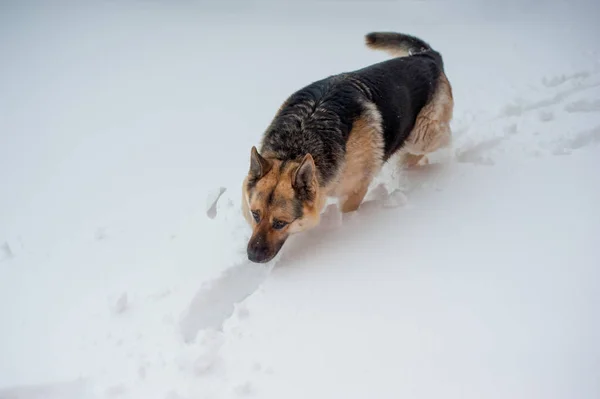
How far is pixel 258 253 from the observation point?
9.93 feet

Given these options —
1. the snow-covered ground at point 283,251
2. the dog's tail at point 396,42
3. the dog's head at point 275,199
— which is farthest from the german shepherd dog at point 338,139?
the snow-covered ground at point 283,251

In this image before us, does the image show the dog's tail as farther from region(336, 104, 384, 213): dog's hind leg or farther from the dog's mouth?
the dog's mouth

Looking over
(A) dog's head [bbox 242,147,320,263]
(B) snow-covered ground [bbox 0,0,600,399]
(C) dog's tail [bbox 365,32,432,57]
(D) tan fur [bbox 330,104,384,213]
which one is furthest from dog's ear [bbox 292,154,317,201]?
(C) dog's tail [bbox 365,32,432,57]

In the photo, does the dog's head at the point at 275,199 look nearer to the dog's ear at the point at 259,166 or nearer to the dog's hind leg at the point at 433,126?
the dog's ear at the point at 259,166

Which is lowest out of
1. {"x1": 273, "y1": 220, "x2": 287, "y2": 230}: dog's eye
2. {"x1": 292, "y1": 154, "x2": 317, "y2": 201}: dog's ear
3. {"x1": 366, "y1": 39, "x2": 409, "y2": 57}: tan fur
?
{"x1": 273, "y1": 220, "x2": 287, "y2": 230}: dog's eye

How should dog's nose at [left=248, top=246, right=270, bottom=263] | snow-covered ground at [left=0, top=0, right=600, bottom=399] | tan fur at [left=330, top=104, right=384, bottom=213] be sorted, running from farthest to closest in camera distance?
1. tan fur at [left=330, top=104, right=384, bottom=213]
2. dog's nose at [left=248, top=246, right=270, bottom=263]
3. snow-covered ground at [left=0, top=0, right=600, bottom=399]

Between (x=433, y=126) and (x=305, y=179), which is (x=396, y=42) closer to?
(x=433, y=126)

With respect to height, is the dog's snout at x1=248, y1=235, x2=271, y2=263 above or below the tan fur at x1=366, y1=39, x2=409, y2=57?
below

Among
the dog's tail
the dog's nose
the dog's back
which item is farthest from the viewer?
the dog's tail

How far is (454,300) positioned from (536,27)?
6.59 m

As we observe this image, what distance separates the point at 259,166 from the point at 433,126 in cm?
212

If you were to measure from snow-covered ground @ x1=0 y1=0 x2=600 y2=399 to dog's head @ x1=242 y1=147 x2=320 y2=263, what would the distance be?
314 millimetres

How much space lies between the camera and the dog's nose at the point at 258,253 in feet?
9.92

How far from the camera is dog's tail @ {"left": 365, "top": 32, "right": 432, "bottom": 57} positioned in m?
4.61
